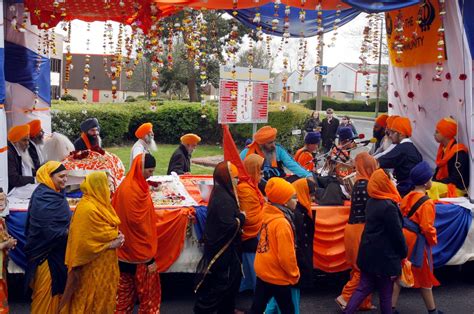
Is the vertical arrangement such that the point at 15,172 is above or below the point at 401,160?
below

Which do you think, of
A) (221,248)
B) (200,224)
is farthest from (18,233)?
(221,248)

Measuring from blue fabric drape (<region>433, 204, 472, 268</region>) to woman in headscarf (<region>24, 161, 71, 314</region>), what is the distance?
3815mm

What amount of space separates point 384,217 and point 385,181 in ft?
0.97

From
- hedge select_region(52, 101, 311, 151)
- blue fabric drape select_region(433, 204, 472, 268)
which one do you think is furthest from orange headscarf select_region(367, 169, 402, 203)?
hedge select_region(52, 101, 311, 151)

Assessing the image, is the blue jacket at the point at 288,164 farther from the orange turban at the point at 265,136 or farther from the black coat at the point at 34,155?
the black coat at the point at 34,155

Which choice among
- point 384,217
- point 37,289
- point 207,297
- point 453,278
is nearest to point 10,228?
point 37,289

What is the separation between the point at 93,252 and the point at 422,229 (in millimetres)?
2889

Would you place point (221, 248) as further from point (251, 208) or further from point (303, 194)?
point (303, 194)

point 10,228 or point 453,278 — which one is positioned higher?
point 10,228

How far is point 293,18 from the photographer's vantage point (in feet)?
27.7

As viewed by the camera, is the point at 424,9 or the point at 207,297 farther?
the point at 424,9

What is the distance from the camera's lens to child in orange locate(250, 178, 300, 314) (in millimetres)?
3938

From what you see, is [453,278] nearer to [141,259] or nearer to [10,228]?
[141,259]

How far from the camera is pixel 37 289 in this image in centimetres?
423
